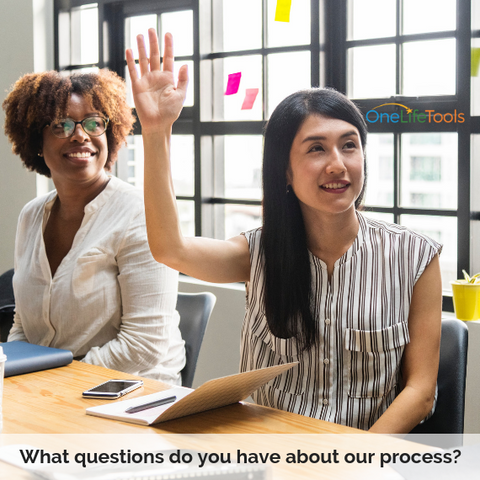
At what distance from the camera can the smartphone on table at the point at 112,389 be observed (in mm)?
1285

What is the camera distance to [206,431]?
43.3 inches

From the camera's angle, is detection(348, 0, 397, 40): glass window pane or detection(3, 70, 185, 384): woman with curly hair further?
detection(348, 0, 397, 40): glass window pane

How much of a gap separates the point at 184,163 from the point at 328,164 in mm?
2226

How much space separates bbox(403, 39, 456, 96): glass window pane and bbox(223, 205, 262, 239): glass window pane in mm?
1029

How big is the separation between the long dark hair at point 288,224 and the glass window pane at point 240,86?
1.74m

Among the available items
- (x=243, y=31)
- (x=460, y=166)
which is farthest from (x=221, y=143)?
(x=460, y=166)

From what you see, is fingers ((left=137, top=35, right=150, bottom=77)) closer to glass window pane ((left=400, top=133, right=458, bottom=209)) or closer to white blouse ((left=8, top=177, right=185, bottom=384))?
white blouse ((left=8, top=177, right=185, bottom=384))

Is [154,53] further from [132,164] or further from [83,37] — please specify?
[83,37]

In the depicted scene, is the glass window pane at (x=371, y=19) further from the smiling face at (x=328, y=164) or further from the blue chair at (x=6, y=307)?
the blue chair at (x=6, y=307)

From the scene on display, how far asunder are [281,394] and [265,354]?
11 cm

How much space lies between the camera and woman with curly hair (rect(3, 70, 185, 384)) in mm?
1774

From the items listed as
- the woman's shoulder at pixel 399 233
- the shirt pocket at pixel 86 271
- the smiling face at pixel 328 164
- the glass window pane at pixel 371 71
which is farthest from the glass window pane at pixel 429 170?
A: the shirt pocket at pixel 86 271

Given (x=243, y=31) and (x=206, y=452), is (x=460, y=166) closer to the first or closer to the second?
(x=243, y=31)

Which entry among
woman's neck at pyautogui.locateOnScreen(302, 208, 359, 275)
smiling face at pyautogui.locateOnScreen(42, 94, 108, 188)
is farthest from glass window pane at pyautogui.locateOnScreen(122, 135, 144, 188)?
woman's neck at pyautogui.locateOnScreen(302, 208, 359, 275)
